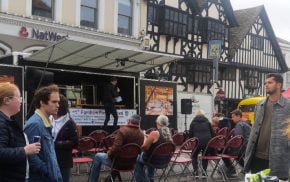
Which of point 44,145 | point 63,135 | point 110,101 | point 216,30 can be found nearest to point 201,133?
point 63,135

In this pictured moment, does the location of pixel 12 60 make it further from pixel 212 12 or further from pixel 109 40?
pixel 212 12

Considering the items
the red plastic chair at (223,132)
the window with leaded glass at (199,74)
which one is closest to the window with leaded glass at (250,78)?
the window with leaded glass at (199,74)

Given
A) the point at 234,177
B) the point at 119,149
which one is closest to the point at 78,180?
the point at 119,149

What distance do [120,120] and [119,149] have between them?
8498mm

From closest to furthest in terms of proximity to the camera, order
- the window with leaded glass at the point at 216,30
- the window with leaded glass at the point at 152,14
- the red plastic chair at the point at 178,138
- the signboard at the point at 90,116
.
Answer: the red plastic chair at the point at 178,138 → the signboard at the point at 90,116 → the window with leaded glass at the point at 152,14 → the window with leaded glass at the point at 216,30

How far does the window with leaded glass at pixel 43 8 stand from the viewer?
63.7ft

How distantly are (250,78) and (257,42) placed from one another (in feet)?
8.99

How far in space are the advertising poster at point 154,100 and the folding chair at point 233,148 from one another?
629 centimetres

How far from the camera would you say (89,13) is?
21.8 metres

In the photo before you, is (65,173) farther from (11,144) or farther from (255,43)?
(255,43)

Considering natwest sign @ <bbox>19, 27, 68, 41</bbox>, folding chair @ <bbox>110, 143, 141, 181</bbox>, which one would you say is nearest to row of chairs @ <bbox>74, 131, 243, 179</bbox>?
folding chair @ <bbox>110, 143, 141, 181</bbox>

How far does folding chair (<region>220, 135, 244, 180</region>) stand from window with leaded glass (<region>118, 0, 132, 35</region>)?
43.9 ft

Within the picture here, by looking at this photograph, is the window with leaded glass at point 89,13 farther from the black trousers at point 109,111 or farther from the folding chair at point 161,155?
the folding chair at point 161,155

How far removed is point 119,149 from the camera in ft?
25.9
